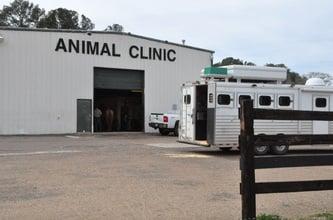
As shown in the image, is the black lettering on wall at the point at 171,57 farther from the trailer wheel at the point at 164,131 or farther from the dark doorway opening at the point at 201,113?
the dark doorway opening at the point at 201,113

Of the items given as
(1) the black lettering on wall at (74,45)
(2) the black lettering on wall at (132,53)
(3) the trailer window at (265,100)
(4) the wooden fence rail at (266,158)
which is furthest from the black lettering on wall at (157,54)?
(4) the wooden fence rail at (266,158)

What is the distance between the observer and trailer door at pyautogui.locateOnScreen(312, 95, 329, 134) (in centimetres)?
2093

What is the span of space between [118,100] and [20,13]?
55.3 metres

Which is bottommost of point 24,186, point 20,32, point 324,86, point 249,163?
point 24,186

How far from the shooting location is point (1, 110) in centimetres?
3120

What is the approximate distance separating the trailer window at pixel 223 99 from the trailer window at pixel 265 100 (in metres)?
1.33

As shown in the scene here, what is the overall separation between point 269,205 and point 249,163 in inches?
93.0

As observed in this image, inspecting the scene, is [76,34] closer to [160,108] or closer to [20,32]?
[20,32]

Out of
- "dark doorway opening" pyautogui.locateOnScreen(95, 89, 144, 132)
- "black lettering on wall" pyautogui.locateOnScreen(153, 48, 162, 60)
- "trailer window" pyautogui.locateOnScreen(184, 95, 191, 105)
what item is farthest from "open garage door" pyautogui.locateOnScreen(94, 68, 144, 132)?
"trailer window" pyautogui.locateOnScreen(184, 95, 191, 105)

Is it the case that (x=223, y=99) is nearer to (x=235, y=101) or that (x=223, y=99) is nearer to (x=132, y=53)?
(x=235, y=101)

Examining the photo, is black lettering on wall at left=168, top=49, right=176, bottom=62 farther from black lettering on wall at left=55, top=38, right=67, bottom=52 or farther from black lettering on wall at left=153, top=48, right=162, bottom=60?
black lettering on wall at left=55, top=38, right=67, bottom=52

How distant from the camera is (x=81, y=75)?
1330 inches

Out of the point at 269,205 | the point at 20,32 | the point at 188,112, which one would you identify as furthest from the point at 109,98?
the point at 269,205

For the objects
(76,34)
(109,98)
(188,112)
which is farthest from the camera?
(109,98)
